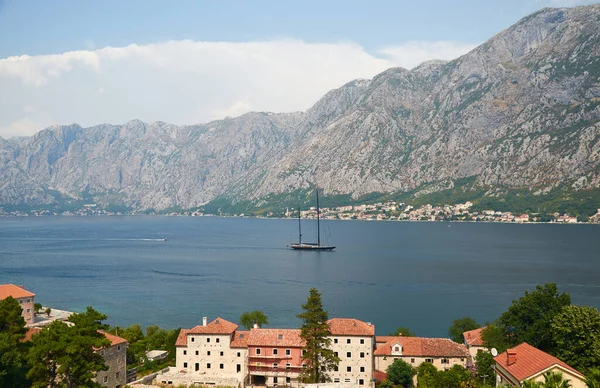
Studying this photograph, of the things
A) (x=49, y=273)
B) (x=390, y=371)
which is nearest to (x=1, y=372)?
(x=390, y=371)

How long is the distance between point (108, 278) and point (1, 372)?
110m

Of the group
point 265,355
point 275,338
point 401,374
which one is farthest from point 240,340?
point 401,374

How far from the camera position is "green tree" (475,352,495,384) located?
51625 mm

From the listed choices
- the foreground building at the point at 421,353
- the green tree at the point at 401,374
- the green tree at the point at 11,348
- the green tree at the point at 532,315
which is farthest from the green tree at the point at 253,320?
the green tree at the point at 532,315

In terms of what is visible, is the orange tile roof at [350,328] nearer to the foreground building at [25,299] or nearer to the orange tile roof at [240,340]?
the orange tile roof at [240,340]

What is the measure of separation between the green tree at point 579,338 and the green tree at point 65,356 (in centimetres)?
3937

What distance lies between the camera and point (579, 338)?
43656mm

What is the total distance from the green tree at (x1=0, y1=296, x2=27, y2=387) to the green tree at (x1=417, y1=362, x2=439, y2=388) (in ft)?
118

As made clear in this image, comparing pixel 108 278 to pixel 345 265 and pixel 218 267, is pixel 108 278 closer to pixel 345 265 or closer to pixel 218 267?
pixel 218 267

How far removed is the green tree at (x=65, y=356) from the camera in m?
41.6

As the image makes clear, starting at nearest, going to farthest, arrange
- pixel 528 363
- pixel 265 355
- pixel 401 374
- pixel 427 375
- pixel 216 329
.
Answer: pixel 528 363
pixel 427 375
pixel 401 374
pixel 265 355
pixel 216 329

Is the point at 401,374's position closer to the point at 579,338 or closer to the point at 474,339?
the point at 474,339

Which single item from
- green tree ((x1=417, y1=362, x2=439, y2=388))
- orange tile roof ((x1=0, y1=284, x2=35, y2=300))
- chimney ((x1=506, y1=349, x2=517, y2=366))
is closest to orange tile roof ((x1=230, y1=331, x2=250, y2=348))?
green tree ((x1=417, y1=362, x2=439, y2=388))

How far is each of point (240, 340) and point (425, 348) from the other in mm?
21810
